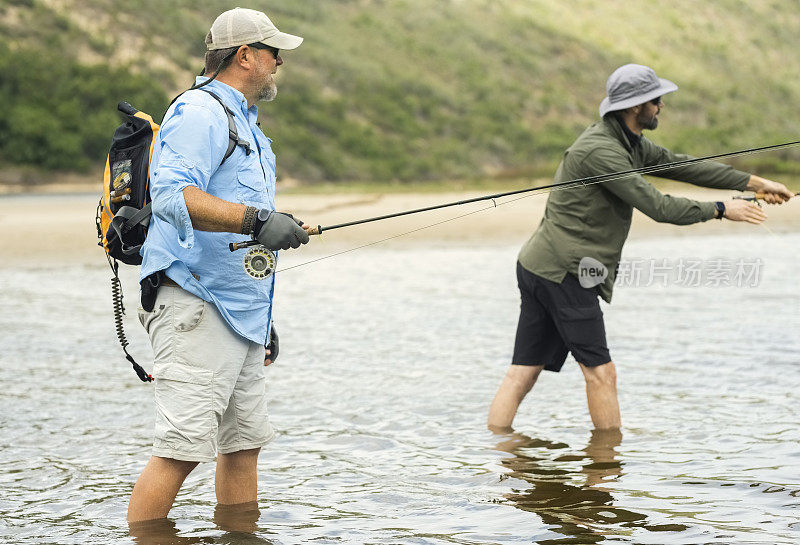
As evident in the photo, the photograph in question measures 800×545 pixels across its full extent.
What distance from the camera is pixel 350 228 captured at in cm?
1814

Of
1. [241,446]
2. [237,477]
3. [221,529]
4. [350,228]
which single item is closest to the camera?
[241,446]

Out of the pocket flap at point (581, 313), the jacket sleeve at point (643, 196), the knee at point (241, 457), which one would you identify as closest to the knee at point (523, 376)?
the pocket flap at point (581, 313)

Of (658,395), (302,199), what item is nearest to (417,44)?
(302,199)

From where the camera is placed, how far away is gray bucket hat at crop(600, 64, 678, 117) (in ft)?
16.1

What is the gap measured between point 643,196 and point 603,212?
0.80 feet

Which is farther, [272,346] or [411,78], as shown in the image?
[411,78]

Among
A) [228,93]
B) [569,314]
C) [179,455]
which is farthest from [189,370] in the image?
[569,314]

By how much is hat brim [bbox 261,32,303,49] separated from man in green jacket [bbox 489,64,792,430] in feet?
5.82

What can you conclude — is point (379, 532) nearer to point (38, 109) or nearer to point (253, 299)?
point (253, 299)

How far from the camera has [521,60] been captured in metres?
42.8

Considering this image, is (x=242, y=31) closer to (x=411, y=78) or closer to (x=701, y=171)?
(x=701, y=171)

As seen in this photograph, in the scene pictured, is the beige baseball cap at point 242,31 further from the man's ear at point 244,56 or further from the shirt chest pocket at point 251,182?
the shirt chest pocket at point 251,182

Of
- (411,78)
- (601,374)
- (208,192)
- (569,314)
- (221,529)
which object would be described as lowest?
(221,529)

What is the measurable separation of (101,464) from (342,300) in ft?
20.6
